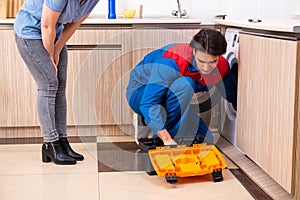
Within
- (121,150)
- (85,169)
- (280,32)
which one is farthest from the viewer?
(121,150)

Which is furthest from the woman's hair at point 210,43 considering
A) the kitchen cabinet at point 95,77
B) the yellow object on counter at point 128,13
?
the yellow object on counter at point 128,13

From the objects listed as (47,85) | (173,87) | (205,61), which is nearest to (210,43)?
(205,61)

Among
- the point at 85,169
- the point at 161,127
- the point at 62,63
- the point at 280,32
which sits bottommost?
the point at 85,169

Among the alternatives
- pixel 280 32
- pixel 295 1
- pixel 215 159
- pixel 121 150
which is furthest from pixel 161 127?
pixel 295 1

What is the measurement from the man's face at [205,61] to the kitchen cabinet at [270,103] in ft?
0.51

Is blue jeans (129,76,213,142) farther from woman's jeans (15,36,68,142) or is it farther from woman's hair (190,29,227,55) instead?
woman's jeans (15,36,68,142)

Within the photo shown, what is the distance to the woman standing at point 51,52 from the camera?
2428mm

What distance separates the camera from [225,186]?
2357 millimetres

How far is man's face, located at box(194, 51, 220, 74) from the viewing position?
2531 millimetres

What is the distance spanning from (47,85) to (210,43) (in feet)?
2.70

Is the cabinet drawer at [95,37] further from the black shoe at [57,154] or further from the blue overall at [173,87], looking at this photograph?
the black shoe at [57,154]

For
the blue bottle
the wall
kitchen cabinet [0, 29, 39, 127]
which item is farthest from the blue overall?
the wall

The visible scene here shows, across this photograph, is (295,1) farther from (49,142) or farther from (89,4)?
(49,142)

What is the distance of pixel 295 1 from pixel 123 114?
1380mm
